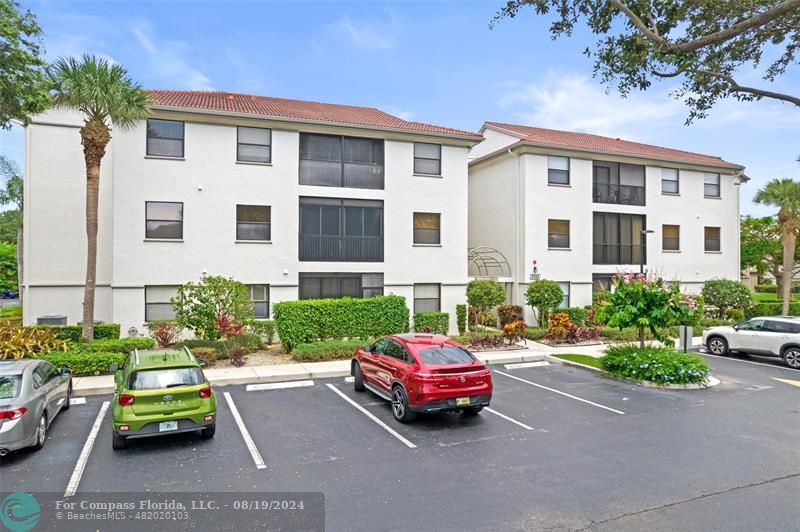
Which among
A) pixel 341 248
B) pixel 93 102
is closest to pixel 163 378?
pixel 93 102

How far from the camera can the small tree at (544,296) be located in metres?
21.1

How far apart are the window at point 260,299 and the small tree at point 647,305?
40.3 ft

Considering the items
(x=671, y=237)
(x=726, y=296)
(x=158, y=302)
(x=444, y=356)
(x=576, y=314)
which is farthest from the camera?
(x=671, y=237)

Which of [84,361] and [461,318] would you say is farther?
[461,318]

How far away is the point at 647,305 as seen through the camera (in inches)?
530

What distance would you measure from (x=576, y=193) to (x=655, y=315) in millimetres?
11527

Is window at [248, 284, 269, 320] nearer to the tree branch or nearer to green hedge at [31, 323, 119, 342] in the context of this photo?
green hedge at [31, 323, 119, 342]

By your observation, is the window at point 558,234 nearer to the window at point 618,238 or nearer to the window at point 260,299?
the window at point 618,238

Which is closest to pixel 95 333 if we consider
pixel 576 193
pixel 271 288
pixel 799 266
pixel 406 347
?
pixel 271 288

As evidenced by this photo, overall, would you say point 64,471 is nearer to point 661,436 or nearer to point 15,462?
point 15,462

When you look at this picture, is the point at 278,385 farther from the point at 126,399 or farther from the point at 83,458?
the point at 83,458

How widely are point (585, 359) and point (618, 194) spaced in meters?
12.1

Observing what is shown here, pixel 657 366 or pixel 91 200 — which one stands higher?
pixel 91 200

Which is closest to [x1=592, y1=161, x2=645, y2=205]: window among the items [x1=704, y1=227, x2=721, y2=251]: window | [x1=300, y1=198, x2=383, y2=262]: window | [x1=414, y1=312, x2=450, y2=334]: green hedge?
[x1=704, y1=227, x2=721, y2=251]: window
